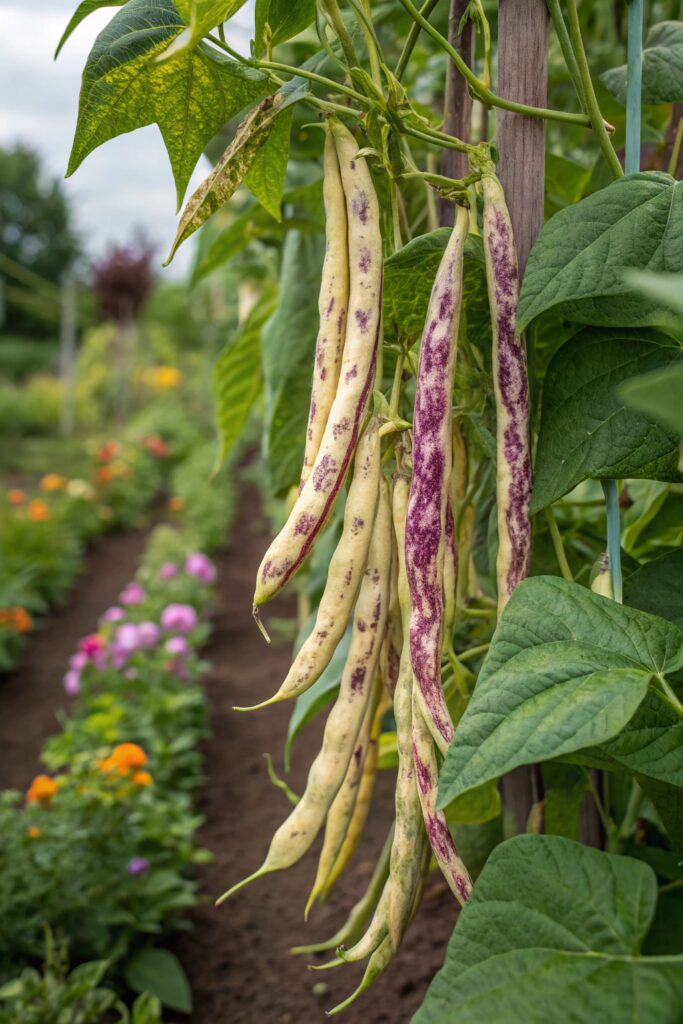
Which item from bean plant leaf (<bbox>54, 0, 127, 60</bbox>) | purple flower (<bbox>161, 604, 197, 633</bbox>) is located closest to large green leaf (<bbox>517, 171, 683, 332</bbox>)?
bean plant leaf (<bbox>54, 0, 127, 60</bbox>)

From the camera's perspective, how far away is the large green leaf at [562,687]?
0.57 meters

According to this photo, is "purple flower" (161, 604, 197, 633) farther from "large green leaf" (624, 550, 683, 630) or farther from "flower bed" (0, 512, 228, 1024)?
"large green leaf" (624, 550, 683, 630)

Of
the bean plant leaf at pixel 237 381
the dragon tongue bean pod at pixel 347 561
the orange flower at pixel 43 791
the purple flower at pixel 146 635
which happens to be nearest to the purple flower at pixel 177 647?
the purple flower at pixel 146 635

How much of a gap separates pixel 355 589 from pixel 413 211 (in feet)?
1.91

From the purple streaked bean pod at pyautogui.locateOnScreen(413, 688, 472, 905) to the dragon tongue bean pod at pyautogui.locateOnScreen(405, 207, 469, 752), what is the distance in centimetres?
2

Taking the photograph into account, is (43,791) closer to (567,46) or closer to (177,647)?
(177,647)

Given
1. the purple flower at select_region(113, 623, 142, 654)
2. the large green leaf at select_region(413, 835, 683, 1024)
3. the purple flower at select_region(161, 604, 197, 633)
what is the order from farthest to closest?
the purple flower at select_region(161, 604, 197, 633) → the purple flower at select_region(113, 623, 142, 654) → the large green leaf at select_region(413, 835, 683, 1024)

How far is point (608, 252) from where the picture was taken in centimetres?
69

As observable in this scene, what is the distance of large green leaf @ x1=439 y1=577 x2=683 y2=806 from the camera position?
0.57m

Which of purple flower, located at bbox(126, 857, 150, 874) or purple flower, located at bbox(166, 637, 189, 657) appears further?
purple flower, located at bbox(166, 637, 189, 657)

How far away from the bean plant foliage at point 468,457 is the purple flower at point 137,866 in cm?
103

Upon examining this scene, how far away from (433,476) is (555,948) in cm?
32

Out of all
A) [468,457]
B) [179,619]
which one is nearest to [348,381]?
[468,457]

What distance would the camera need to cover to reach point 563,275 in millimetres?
691
